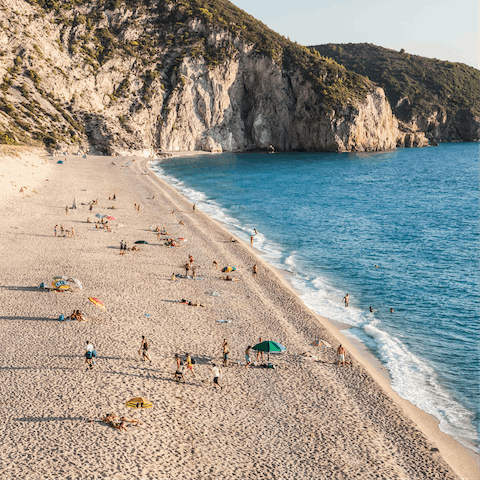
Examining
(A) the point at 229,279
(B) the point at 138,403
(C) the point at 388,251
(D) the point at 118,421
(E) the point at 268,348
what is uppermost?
(C) the point at 388,251

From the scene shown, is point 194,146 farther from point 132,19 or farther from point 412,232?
point 412,232

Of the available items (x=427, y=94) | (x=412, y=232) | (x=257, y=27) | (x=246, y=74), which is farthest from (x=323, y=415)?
(x=427, y=94)

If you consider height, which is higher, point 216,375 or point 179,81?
point 179,81

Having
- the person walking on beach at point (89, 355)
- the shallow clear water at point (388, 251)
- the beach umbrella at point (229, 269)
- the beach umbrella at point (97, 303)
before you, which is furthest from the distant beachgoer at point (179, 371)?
the beach umbrella at point (229, 269)

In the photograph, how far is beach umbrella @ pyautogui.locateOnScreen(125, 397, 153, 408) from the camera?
54.4 ft

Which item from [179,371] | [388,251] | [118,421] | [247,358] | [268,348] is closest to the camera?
[118,421]

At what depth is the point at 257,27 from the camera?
147 meters

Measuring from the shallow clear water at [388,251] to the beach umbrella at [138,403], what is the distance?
1202 centimetres

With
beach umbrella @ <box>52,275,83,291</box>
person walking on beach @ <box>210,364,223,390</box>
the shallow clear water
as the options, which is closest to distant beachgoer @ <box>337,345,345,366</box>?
the shallow clear water

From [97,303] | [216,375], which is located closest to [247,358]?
[216,375]

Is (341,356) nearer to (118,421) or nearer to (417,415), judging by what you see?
(417,415)

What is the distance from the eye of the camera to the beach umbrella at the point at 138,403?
1658 cm

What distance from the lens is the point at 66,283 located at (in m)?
27.3

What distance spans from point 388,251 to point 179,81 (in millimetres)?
107715
